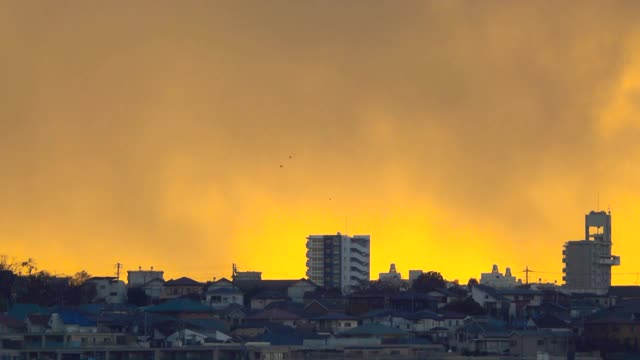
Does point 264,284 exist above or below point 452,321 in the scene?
above

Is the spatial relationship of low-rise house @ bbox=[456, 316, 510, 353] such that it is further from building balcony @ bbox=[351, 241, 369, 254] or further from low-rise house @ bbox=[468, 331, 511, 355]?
building balcony @ bbox=[351, 241, 369, 254]

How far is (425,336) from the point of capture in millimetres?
120000

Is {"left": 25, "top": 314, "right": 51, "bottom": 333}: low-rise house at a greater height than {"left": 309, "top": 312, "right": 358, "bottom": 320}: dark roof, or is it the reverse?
{"left": 309, "top": 312, "right": 358, "bottom": 320}: dark roof

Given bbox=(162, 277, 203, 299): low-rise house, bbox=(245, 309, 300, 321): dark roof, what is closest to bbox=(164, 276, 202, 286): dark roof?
bbox=(162, 277, 203, 299): low-rise house

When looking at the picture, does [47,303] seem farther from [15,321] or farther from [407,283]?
[407,283]

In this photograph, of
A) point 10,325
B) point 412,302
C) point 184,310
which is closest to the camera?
point 10,325

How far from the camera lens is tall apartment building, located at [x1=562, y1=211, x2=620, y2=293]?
177750mm

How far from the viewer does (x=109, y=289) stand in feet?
530

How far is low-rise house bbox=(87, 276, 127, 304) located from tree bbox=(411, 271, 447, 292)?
24398 millimetres

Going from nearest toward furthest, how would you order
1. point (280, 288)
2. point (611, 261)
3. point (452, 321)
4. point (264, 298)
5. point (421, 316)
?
point (421, 316)
point (452, 321)
point (264, 298)
point (280, 288)
point (611, 261)

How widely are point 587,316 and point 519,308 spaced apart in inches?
644

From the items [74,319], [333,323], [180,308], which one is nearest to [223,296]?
[180,308]

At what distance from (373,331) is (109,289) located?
52598 millimetres

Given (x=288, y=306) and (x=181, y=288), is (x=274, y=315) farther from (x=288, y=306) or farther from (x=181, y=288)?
(x=181, y=288)
